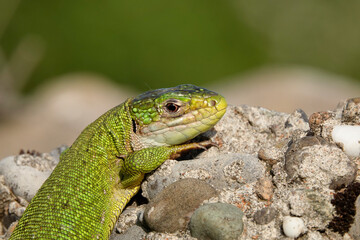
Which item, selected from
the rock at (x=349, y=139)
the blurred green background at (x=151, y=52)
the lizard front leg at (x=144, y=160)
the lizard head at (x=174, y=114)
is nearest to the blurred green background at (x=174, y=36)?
the blurred green background at (x=151, y=52)

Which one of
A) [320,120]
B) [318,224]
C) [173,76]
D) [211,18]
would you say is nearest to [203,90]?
[320,120]

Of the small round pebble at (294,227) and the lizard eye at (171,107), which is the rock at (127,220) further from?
the small round pebble at (294,227)

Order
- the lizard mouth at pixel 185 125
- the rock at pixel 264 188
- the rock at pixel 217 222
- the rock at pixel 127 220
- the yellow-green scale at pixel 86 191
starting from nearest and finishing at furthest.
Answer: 1. the rock at pixel 217 222
2. the rock at pixel 264 188
3. the yellow-green scale at pixel 86 191
4. the rock at pixel 127 220
5. the lizard mouth at pixel 185 125

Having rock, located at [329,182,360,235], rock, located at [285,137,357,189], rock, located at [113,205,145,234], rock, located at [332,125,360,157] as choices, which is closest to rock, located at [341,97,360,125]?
rock, located at [332,125,360,157]

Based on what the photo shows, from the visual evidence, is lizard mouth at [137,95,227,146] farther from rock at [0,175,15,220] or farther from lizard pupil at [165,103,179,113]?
rock at [0,175,15,220]

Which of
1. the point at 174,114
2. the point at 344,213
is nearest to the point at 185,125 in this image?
the point at 174,114

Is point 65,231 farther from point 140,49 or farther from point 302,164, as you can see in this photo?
point 140,49
